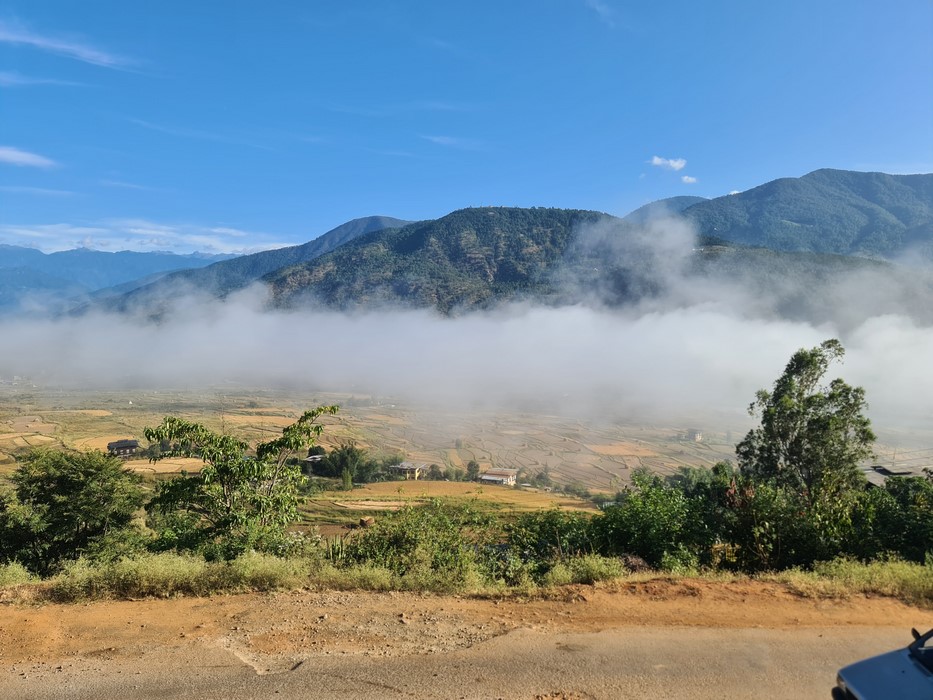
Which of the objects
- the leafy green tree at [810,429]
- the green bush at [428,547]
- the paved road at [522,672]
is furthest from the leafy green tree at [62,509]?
the leafy green tree at [810,429]

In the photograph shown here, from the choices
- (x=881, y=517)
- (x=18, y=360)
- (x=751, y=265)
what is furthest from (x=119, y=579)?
(x=18, y=360)

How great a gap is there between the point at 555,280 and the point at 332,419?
127164 mm

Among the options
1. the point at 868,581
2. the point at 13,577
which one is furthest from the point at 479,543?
the point at 13,577

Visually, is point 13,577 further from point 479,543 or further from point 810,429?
point 810,429

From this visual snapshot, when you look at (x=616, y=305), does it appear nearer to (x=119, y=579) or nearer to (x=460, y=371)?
(x=460, y=371)

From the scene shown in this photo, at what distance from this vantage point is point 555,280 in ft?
649

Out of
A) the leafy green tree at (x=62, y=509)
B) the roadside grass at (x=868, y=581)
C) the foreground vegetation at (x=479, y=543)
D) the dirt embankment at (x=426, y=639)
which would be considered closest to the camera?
the dirt embankment at (x=426, y=639)

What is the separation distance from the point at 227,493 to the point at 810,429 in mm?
16764

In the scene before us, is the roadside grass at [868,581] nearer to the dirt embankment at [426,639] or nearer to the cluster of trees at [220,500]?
the dirt embankment at [426,639]

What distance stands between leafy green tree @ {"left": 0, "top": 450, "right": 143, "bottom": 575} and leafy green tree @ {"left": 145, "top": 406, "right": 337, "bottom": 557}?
574 centimetres

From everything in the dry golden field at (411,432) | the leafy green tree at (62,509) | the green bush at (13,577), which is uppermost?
the green bush at (13,577)

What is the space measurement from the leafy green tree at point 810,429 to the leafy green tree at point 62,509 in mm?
18931

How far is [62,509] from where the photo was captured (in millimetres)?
13664

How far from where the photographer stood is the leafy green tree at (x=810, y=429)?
15938 millimetres
